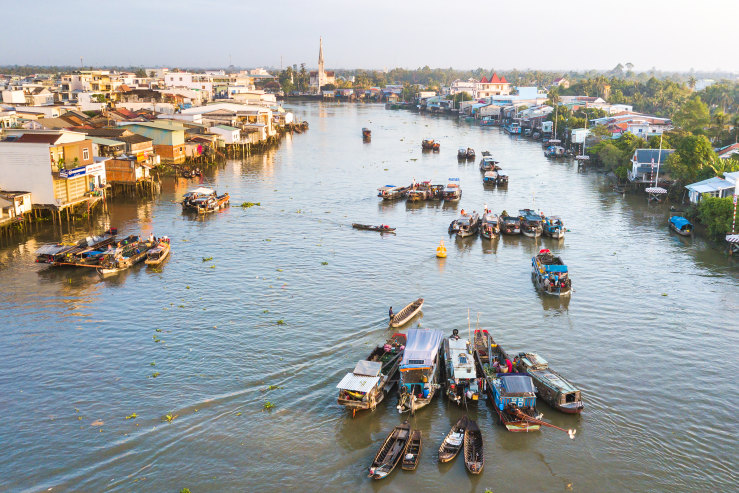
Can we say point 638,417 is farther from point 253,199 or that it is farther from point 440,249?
point 253,199

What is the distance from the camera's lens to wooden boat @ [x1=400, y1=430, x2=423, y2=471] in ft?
43.8

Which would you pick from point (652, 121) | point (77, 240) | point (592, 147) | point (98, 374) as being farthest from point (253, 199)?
point (652, 121)

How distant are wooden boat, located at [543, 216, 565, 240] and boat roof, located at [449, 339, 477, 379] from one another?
50.2ft

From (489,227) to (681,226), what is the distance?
10043 millimetres

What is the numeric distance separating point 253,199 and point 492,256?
18035 millimetres

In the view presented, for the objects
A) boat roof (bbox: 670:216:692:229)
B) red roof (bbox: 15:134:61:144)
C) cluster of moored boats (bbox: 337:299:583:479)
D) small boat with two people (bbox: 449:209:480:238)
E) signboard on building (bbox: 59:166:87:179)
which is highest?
red roof (bbox: 15:134:61:144)

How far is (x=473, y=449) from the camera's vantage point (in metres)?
13.8

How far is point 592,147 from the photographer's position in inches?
2242

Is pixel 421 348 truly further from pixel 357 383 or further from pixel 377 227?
pixel 377 227

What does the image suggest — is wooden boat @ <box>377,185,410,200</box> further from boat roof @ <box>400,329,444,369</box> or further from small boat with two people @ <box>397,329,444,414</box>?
small boat with two people @ <box>397,329,444,414</box>

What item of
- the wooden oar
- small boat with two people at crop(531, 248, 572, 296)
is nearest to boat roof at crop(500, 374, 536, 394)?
the wooden oar

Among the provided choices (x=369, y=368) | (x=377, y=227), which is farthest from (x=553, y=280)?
(x=377, y=227)

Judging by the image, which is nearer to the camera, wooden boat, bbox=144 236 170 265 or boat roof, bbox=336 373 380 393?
boat roof, bbox=336 373 380 393

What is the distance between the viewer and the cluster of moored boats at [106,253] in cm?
2536
